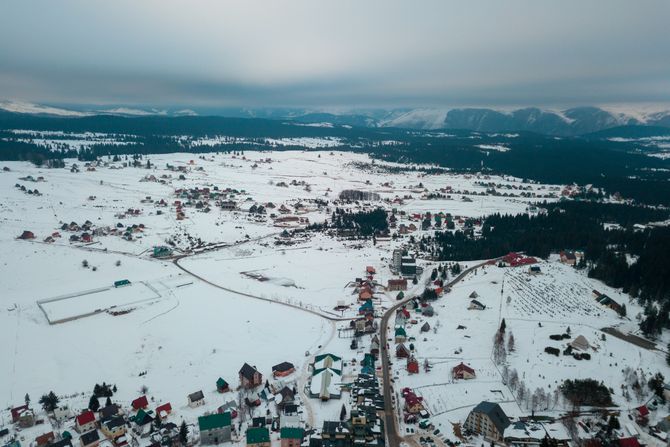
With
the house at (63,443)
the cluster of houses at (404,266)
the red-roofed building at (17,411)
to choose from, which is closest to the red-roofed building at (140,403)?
the house at (63,443)

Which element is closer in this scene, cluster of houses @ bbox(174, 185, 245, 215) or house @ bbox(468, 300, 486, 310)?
house @ bbox(468, 300, 486, 310)

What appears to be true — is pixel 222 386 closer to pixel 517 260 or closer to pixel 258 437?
pixel 258 437

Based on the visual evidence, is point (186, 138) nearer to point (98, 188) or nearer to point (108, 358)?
point (98, 188)

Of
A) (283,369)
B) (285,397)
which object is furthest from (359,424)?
(283,369)

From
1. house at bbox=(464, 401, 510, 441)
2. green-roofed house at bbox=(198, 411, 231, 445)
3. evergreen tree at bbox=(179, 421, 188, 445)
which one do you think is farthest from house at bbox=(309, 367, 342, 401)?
house at bbox=(464, 401, 510, 441)

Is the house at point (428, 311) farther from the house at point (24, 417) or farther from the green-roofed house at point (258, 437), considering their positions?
the house at point (24, 417)

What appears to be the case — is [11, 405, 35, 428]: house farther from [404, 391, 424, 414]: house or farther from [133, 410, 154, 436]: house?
[404, 391, 424, 414]: house

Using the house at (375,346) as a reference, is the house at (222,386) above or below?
below
